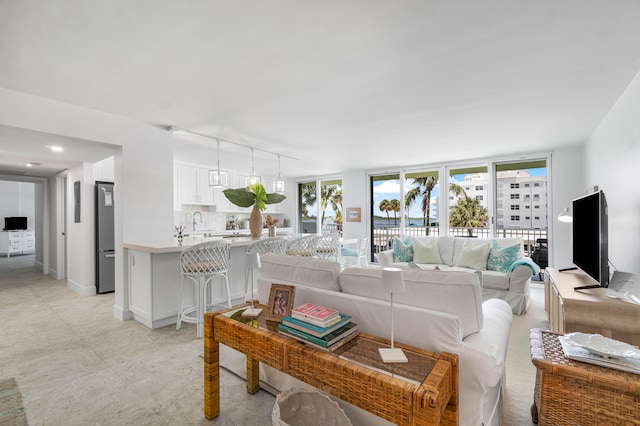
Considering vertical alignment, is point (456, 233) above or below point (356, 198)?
below

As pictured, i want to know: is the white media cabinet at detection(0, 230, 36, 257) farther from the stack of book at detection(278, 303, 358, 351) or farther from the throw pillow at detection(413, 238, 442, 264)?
the stack of book at detection(278, 303, 358, 351)

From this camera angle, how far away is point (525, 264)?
377cm

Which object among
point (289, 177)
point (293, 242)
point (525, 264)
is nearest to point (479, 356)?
point (293, 242)

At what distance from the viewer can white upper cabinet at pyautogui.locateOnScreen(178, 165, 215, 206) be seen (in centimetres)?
615

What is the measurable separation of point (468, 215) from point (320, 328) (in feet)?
17.4

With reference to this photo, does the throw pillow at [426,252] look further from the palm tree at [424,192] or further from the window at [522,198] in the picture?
the window at [522,198]

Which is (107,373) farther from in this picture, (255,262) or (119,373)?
(255,262)

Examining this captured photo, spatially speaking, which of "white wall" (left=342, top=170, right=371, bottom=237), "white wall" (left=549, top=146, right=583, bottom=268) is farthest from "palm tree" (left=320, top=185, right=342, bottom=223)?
"white wall" (left=549, top=146, right=583, bottom=268)

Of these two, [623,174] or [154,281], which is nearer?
[623,174]

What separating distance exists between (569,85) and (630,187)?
1.00 meters

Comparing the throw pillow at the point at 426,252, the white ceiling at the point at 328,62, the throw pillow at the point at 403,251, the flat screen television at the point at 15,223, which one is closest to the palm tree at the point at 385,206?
the throw pillow at the point at 403,251

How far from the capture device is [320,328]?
1.36m

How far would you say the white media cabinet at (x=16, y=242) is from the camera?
878 cm

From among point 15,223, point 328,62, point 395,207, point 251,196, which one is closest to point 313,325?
point 328,62
